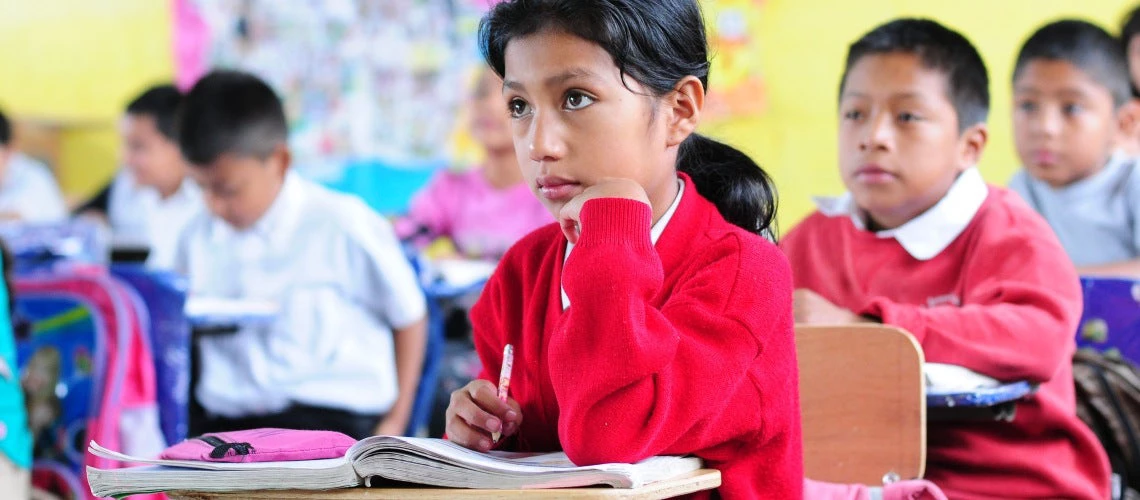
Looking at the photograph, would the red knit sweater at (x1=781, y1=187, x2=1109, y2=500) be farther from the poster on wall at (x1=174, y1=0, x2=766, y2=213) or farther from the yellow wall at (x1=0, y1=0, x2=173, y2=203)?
the yellow wall at (x1=0, y1=0, x2=173, y2=203)

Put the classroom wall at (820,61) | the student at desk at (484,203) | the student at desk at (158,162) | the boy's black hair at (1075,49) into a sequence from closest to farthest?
the boy's black hair at (1075,49), the student at desk at (484,203), the classroom wall at (820,61), the student at desk at (158,162)

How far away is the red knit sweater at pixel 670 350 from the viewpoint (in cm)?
111

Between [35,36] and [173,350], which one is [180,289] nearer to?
[173,350]

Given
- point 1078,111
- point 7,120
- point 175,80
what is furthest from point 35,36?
point 1078,111

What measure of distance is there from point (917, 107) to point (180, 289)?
58.6 inches

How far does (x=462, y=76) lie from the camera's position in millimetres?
5859

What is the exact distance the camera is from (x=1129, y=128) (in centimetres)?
299

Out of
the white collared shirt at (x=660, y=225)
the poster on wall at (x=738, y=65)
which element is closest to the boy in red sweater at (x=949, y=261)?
the white collared shirt at (x=660, y=225)

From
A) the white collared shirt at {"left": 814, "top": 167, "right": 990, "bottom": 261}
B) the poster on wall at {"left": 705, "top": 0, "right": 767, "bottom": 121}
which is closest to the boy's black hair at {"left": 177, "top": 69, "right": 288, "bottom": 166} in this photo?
the white collared shirt at {"left": 814, "top": 167, "right": 990, "bottom": 261}

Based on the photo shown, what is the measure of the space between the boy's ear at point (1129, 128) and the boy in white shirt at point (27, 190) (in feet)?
14.8

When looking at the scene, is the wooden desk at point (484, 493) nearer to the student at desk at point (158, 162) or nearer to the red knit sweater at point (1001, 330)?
the red knit sweater at point (1001, 330)

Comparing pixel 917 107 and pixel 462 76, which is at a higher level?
pixel 462 76

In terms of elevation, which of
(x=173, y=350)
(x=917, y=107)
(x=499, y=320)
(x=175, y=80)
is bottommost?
(x=173, y=350)

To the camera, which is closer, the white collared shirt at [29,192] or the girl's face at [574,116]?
the girl's face at [574,116]
